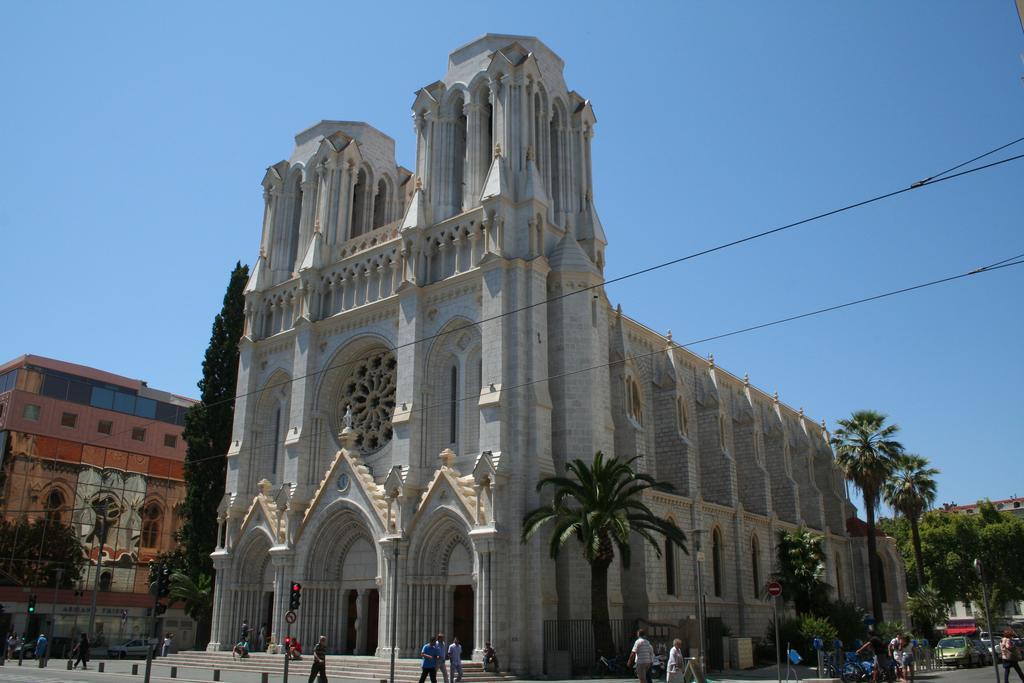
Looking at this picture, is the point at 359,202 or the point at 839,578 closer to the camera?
the point at 359,202

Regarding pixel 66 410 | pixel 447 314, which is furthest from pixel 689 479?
pixel 66 410

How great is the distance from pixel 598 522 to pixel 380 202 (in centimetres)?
2622

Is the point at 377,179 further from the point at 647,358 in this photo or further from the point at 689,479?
the point at 689,479

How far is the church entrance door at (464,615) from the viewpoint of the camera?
30483 mm

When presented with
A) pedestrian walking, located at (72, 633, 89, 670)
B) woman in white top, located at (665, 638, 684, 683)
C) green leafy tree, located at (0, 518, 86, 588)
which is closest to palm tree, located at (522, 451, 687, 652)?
woman in white top, located at (665, 638, 684, 683)

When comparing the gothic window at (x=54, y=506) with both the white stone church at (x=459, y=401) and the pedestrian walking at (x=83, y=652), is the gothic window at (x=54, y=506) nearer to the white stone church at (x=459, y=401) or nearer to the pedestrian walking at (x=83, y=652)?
the white stone church at (x=459, y=401)

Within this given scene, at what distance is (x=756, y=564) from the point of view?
4097 centimetres

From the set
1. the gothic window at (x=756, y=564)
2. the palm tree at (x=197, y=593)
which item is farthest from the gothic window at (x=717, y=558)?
the palm tree at (x=197, y=593)

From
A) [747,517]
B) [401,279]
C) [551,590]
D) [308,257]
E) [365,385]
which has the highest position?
[308,257]

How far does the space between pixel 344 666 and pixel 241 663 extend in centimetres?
606

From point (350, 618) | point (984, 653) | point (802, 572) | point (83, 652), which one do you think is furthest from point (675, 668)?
point (984, 653)

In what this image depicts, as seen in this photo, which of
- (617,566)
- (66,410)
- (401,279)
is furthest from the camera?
(66,410)

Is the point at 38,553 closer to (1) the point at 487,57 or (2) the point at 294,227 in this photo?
→ (2) the point at 294,227

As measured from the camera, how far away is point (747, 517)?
40531 millimetres
